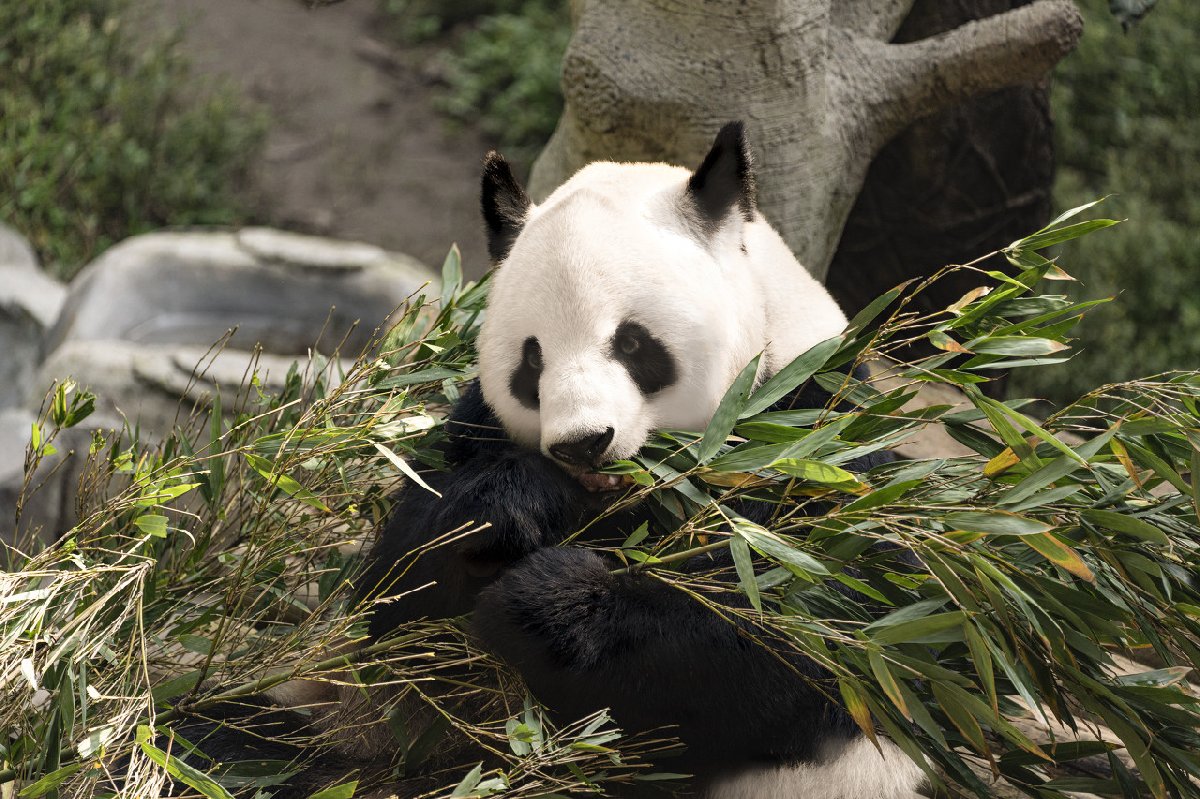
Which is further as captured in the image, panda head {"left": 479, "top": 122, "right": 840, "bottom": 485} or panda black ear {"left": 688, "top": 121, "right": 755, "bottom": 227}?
panda black ear {"left": 688, "top": 121, "right": 755, "bottom": 227}

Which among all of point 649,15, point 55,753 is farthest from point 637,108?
point 55,753

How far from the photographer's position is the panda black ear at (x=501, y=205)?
2070 mm

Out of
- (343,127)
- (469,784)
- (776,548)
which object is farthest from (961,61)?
(343,127)

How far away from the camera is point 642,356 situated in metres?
1.86

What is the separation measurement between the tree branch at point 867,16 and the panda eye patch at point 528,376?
2043mm

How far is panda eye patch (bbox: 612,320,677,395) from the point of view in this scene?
1845 mm

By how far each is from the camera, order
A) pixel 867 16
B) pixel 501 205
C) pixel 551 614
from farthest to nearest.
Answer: pixel 867 16, pixel 501 205, pixel 551 614

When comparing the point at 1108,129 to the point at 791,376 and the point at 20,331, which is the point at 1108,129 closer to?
the point at 791,376

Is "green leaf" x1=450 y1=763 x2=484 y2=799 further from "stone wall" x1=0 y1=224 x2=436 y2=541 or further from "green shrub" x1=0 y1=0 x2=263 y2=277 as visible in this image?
"green shrub" x1=0 y1=0 x2=263 y2=277

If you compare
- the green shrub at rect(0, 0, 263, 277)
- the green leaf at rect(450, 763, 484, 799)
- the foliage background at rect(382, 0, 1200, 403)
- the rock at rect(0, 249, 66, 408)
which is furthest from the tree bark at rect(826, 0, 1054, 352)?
the green shrub at rect(0, 0, 263, 277)

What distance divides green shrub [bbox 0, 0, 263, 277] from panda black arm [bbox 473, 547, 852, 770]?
490 centimetres

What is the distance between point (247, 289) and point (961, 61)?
3274mm

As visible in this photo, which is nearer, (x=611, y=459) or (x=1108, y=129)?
(x=611, y=459)

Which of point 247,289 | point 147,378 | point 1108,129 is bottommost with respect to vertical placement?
point 247,289
